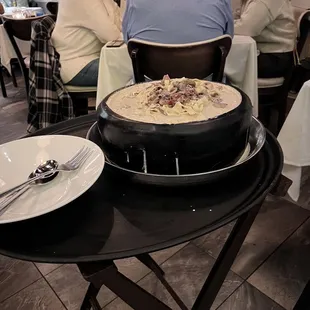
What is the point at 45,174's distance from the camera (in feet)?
1.93

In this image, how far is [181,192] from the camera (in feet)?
1.90

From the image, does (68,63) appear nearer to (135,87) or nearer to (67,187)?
(135,87)

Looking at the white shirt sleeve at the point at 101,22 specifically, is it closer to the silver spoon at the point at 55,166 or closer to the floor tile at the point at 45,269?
the floor tile at the point at 45,269

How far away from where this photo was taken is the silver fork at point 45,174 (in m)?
0.54

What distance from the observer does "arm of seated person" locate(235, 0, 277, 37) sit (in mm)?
1757

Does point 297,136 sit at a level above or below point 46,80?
above

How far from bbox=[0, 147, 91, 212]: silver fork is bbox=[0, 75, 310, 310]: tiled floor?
0.70 metres

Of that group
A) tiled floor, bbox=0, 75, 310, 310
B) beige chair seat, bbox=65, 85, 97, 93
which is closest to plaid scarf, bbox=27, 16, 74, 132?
beige chair seat, bbox=65, 85, 97, 93

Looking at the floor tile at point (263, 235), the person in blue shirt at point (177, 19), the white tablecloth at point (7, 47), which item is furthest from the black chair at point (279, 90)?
the white tablecloth at point (7, 47)

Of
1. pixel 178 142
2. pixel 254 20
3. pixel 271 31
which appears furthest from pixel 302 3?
pixel 178 142

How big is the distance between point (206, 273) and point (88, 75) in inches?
48.7

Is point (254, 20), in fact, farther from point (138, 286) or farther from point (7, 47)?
point (7, 47)

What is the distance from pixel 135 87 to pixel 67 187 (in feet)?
1.00

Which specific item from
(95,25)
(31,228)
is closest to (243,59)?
(95,25)
